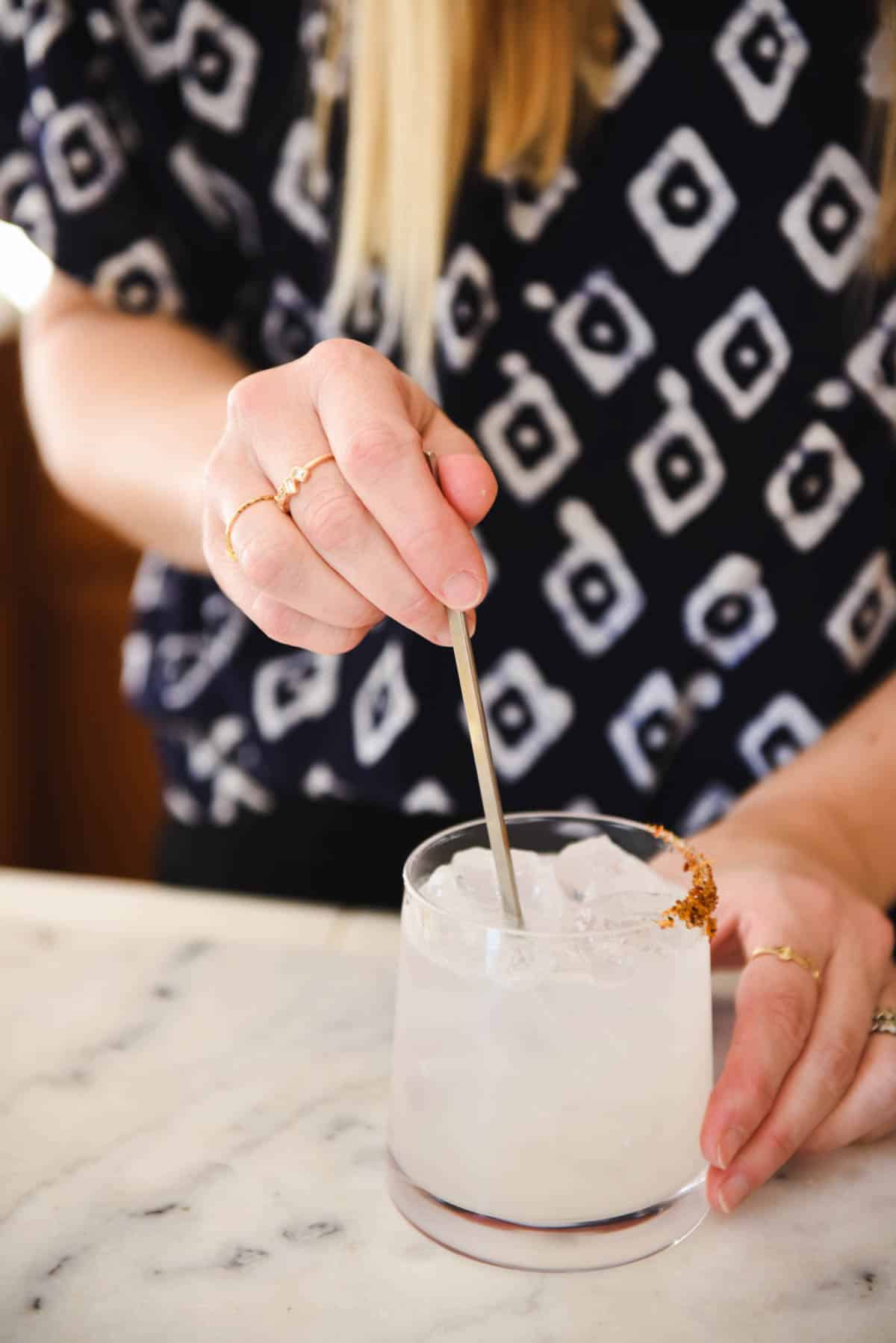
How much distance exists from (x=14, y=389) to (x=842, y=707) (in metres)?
1.46

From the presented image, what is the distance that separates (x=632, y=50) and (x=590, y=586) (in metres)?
0.34

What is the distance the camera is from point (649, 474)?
0.87m

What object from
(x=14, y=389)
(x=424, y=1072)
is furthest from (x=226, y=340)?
(x=14, y=389)

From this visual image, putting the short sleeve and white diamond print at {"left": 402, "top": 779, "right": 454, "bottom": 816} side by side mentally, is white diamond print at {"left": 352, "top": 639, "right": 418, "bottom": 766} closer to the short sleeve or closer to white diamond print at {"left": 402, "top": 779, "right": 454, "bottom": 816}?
white diamond print at {"left": 402, "top": 779, "right": 454, "bottom": 816}

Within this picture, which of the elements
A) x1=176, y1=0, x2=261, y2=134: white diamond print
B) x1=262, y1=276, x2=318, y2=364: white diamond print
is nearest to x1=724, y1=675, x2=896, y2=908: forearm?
x1=262, y1=276, x2=318, y2=364: white diamond print

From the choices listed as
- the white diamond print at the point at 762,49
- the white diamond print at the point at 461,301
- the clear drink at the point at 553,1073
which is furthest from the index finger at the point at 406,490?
the white diamond print at the point at 762,49

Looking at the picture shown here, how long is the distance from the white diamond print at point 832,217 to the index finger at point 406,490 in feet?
1.37

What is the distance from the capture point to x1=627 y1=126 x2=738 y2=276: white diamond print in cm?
83

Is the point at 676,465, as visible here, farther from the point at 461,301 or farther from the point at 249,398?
the point at 249,398

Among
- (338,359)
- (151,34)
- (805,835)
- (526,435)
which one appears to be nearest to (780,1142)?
(805,835)

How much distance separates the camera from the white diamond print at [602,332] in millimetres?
857

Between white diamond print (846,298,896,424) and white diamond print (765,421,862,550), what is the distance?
0.13 ft

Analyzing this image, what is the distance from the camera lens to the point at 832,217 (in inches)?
33.1

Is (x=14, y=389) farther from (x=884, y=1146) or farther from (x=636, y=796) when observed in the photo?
(x=884, y=1146)
